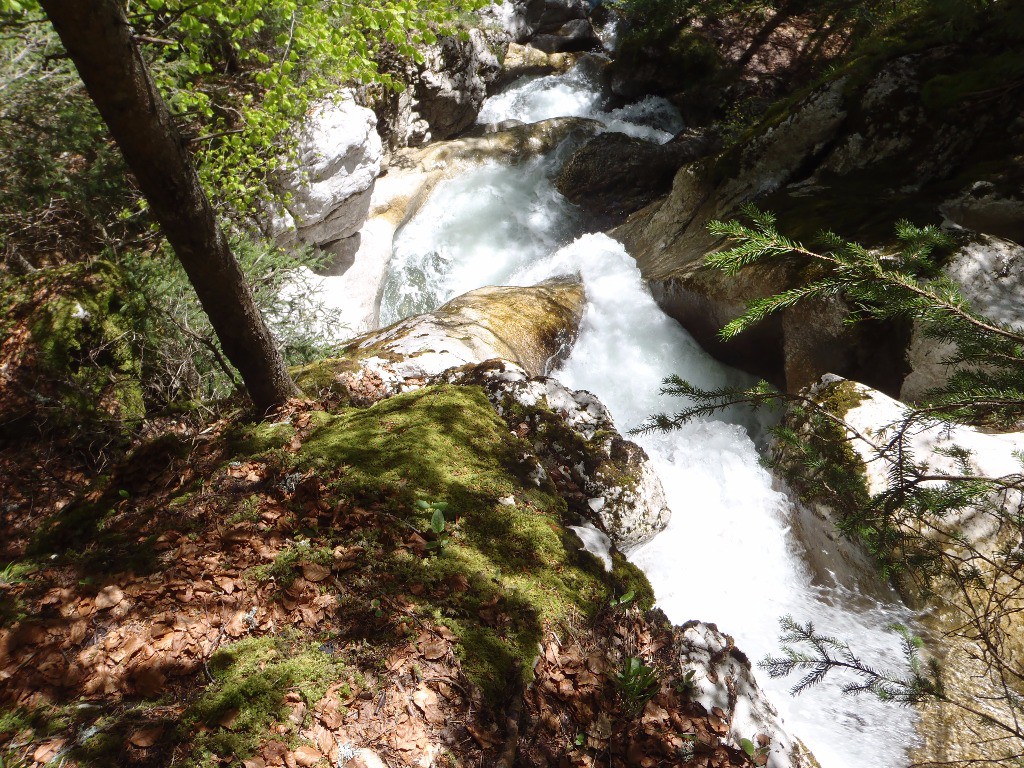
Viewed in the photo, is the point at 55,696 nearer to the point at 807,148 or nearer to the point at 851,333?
the point at 851,333

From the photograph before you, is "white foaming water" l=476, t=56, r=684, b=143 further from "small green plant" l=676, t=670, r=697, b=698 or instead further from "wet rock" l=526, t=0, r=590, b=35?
"small green plant" l=676, t=670, r=697, b=698

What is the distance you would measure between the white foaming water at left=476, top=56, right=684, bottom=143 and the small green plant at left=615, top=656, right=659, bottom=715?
59.2 ft

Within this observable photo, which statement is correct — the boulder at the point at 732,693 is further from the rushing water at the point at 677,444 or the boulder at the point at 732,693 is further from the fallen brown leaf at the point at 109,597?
the fallen brown leaf at the point at 109,597

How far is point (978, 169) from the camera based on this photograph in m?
7.43

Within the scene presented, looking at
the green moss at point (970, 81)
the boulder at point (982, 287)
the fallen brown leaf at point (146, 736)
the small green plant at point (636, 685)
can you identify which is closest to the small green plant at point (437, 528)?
the small green plant at point (636, 685)

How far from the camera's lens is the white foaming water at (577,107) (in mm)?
18078

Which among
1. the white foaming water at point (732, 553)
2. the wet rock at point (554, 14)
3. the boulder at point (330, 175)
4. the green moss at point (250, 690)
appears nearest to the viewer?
the green moss at point (250, 690)

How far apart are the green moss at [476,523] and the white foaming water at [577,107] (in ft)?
54.9

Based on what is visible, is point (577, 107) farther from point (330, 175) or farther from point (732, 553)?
point (732, 553)

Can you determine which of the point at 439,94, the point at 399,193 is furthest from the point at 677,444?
the point at 439,94

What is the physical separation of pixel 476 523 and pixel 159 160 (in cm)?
271

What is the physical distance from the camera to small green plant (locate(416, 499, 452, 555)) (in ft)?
9.04

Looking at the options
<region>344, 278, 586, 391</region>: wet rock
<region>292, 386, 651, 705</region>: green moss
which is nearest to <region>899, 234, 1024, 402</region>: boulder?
<region>344, 278, 586, 391</region>: wet rock

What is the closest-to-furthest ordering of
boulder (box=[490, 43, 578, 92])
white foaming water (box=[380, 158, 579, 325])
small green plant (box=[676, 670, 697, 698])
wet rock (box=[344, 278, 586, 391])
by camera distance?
small green plant (box=[676, 670, 697, 698]) < wet rock (box=[344, 278, 586, 391]) < white foaming water (box=[380, 158, 579, 325]) < boulder (box=[490, 43, 578, 92])
